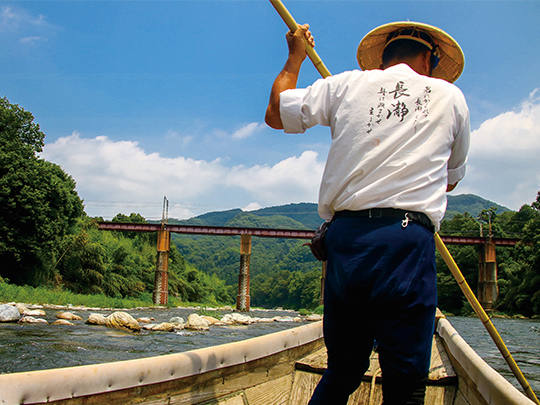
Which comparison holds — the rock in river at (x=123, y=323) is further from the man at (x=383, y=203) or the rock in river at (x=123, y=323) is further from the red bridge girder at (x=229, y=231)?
the red bridge girder at (x=229, y=231)

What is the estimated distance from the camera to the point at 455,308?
2219 inches

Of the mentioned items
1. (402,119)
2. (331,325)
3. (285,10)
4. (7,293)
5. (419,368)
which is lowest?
(7,293)

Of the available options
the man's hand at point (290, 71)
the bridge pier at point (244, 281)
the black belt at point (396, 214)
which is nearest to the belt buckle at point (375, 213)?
the black belt at point (396, 214)

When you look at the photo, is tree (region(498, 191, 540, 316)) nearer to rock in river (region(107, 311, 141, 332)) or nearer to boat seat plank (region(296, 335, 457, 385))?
rock in river (region(107, 311, 141, 332))

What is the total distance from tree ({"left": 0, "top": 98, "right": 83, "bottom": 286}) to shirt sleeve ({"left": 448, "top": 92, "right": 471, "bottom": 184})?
29.7 m

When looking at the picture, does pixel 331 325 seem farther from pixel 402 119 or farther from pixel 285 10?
pixel 285 10

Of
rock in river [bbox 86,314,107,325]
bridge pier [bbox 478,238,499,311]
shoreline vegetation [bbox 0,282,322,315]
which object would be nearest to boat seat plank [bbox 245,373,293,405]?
rock in river [bbox 86,314,107,325]

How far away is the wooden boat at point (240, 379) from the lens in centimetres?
168

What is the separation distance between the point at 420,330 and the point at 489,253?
53370mm

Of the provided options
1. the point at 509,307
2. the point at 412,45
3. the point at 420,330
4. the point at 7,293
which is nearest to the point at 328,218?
the point at 420,330

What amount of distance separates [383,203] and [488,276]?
176 feet

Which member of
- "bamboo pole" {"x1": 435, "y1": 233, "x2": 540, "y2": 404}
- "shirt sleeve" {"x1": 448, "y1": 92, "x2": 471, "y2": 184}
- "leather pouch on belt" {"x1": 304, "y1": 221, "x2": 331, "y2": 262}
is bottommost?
"bamboo pole" {"x1": 435, "y1": 233, "x2": 540, "y2": 404}

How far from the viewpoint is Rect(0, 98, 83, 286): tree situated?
27.2m

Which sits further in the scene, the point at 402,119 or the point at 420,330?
the point at 402,119
